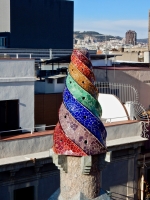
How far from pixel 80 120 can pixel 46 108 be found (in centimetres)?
924

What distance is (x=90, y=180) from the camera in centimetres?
651

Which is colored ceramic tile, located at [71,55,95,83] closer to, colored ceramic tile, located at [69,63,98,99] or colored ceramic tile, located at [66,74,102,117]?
colored ceramic tile, located at [69,63,98,99]

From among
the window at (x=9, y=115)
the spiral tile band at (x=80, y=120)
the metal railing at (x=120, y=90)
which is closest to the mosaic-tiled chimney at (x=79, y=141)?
A: the spiral tile band at (x=80, y=120)

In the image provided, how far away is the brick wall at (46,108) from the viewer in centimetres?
1548

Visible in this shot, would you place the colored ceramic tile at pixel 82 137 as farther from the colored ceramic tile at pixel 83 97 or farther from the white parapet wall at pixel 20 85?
the white parapet wall at pixel 20 85

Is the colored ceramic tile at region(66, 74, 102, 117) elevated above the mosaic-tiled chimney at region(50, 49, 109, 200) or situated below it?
above

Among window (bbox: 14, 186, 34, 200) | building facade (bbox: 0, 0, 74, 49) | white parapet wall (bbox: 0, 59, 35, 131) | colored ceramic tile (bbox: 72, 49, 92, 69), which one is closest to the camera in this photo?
colored ceramic tile (bbox: 72, 49, 92, 69)

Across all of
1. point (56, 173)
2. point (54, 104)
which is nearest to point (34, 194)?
point (56, 173)

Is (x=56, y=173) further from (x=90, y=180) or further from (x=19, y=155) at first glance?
(x=90, y=180)

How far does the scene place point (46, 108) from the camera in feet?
51.4

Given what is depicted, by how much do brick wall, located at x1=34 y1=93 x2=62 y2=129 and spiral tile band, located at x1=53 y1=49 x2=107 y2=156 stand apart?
884cm

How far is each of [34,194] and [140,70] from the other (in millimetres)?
10057

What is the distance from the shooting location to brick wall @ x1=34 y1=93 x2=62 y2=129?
15477 millimetres

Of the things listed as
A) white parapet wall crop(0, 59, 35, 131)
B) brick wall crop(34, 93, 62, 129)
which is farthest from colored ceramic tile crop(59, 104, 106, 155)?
brick wall crop(34, 93, 62, 129)
